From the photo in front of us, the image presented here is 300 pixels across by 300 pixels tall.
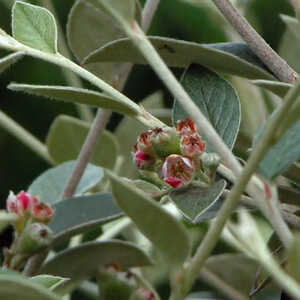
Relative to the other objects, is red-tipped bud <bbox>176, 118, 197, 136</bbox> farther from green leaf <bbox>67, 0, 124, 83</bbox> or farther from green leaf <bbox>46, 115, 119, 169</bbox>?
green leaf <bbox>46, 115, 119, 169</bbox>

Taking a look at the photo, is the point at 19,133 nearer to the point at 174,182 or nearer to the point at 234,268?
the point at 234,268

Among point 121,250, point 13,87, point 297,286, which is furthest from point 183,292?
point 121,250

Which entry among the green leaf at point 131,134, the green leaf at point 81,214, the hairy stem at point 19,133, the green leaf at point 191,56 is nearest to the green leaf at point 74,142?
the hairy stem at point 19,133

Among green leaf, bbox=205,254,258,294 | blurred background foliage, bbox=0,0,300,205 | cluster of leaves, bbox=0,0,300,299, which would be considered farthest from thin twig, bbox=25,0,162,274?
blurred background foliage, bbox=0,0,300,205

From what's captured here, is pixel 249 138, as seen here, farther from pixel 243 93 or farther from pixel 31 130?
pixel 31 130

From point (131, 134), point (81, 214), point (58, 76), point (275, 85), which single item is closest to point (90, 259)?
point (81, 214)

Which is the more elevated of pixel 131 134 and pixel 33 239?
pixel 33 239

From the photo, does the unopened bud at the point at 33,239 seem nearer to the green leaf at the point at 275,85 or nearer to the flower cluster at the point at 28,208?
the flower cluster at the point at 28,208
